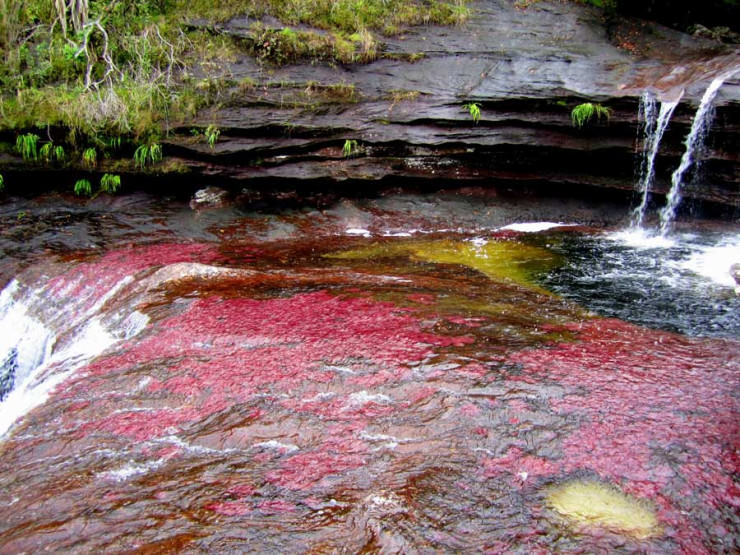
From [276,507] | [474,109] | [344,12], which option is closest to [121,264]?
[276,507]

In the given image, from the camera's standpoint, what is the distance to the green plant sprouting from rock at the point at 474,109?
39.5ft

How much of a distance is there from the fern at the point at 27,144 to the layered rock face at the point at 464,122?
2845mm

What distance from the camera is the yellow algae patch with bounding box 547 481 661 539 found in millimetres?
3326

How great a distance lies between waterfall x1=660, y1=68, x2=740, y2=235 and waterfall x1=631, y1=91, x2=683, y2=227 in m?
0.45

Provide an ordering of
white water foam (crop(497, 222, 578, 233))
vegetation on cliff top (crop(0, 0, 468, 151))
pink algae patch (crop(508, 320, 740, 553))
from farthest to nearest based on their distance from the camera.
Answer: white water foam (crop(497, 222, 578, 233)), vegetation on cliff top (crop(0, 0, 468, 151)), pink algae patch (crop(508, 320, 740, 553))

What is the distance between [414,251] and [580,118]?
5.13 m

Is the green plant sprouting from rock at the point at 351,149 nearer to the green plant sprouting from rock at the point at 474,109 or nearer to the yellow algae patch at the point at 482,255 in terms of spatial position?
the green plant sprouting from rock at the point at 474,109

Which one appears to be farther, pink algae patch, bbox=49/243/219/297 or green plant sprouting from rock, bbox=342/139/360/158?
green plant sprouting from rock, bbox=342/139/360/158

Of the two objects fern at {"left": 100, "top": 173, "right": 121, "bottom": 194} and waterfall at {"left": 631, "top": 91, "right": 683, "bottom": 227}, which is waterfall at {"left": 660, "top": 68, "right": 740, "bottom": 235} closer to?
waterfall at {"left": 631, "top": 91, "right": 683, "bottom": 227}

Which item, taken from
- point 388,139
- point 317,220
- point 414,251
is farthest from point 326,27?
point 414,251

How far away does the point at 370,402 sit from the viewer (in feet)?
15.7

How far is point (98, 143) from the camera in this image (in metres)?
11.7

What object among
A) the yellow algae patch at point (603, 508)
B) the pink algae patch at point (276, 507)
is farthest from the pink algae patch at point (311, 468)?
the yellow algae patch at point (603, 508)

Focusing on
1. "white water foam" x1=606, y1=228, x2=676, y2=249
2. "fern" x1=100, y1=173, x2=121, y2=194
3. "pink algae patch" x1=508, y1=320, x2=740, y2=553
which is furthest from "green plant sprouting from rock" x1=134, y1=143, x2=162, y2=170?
"white water foam" x1=606, y1=228, x2=676, y2=249
